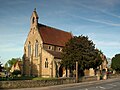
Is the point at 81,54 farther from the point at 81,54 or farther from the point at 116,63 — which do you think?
the point at 116,63

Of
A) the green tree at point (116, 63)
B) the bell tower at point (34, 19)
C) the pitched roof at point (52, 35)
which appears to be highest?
the bell tower at point (34, 19)

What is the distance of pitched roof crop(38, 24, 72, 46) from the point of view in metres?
61.1

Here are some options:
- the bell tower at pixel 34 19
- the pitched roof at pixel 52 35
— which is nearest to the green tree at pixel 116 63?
the pitched roof at pixel 52 35

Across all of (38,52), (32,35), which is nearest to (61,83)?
(38,52)

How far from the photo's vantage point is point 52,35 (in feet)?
212

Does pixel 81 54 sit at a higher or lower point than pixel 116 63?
higher

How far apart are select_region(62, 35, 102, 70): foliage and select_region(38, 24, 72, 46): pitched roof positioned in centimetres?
1243

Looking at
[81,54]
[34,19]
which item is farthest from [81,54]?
[34,19]

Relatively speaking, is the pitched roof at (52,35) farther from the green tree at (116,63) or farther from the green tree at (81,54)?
the green tree at (116,63)

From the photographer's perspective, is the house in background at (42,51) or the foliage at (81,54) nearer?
the foliage at (81,54)

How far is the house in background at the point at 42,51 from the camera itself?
2199 inches

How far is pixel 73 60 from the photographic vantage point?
47438 mm

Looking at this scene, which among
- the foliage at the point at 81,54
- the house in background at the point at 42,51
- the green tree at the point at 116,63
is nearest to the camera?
the foliage at the point at 81,54

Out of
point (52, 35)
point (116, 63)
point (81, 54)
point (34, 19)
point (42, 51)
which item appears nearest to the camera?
point (81, 54)
